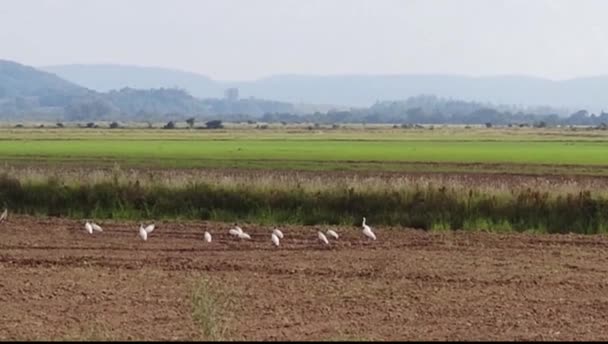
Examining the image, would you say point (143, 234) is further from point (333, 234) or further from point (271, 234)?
point (333, 234)

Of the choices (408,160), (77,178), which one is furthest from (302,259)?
(408,160)

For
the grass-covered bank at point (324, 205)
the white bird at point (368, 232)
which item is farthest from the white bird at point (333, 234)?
the grass-covered bank at point (324, 205)

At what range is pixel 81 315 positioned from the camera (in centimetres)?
1370

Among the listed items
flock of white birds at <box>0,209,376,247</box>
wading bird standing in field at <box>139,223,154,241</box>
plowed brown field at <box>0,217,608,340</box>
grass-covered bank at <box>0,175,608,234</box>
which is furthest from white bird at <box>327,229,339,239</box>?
wading bird standing in field at <box>139,223,154,241</box>

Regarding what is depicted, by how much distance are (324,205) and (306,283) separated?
31.7ft

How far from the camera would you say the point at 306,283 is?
53.9 ft

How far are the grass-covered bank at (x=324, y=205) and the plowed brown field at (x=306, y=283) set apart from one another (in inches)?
73.1

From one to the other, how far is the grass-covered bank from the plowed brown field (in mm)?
1857

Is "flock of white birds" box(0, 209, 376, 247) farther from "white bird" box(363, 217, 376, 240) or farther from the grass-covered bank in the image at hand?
the grass-covered bank

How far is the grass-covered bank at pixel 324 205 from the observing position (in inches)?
984

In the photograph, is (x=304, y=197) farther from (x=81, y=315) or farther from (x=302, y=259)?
(x=81, y=315)

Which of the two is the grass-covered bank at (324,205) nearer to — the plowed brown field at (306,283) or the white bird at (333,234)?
the plowed brown field at (306,283)

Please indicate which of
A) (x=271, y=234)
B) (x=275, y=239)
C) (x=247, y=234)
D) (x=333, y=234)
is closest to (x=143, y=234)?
(x=247, y=234)

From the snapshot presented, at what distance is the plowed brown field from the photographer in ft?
42.1
